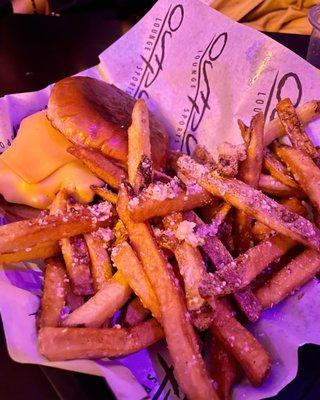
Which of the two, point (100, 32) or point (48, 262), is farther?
point (100, 32)

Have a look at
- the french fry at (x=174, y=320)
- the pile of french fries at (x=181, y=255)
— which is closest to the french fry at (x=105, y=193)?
the pile of french fries at (x=181, y=255)

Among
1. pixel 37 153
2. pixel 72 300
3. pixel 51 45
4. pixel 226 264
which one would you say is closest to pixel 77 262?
pixel 72 300

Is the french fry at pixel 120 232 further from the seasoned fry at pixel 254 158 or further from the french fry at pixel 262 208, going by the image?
the seasoned fry at pixel 254 158

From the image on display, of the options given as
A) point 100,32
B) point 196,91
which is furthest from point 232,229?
point 100,32

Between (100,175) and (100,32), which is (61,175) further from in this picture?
(100,32)

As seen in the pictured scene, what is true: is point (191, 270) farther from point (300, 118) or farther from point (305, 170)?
point (300, 118)

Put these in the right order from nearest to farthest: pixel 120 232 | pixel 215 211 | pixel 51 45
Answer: pixel 120 232 → pixel 215 211 → pixel 51 45
